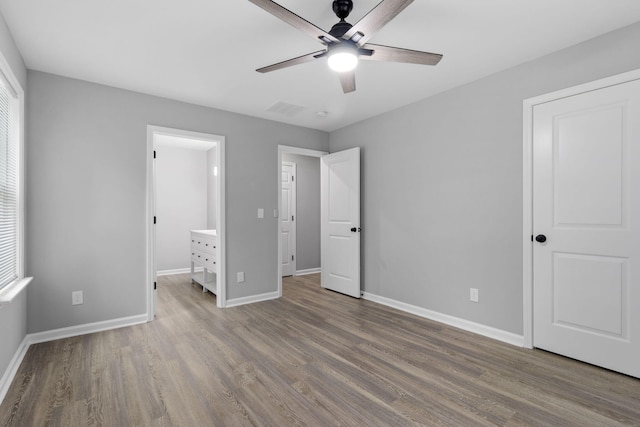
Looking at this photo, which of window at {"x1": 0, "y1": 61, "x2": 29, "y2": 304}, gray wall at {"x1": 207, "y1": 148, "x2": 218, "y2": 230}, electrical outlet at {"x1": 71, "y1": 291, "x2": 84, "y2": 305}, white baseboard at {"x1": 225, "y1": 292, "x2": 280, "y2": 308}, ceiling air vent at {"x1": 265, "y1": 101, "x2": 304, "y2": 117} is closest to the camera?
window at {"x1": 0, "y1": 61, "x2": 29, "y2": 304}

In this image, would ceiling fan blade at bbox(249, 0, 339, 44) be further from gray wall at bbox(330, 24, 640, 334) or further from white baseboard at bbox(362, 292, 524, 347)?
white baseboard at bbox(362, 292, 524, 347)

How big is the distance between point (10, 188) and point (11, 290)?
30.5 inches

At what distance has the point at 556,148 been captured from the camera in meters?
2.52

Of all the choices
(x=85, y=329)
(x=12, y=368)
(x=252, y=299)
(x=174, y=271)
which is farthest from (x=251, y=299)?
(x=174, y=271)

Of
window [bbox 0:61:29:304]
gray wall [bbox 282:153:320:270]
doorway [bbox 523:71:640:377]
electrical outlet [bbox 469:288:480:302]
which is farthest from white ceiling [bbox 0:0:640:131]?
gray wall [bbox 282:153:320:270]

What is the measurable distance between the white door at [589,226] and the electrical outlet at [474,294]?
1.61 ft

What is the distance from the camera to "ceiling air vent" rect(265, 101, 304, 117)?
3.71m

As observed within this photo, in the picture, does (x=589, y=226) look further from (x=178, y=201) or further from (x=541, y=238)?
(x=178, y=201)

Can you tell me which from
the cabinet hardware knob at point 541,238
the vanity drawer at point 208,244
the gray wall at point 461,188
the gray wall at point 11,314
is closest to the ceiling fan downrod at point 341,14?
the gray wall at point 461,188

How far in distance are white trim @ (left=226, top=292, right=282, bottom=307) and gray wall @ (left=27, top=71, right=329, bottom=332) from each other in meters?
1.00

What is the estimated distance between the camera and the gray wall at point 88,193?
2854 mm

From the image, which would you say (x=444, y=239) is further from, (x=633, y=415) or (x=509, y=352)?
(x=633, y=415)

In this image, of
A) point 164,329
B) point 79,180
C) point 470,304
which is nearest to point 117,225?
point 79,180

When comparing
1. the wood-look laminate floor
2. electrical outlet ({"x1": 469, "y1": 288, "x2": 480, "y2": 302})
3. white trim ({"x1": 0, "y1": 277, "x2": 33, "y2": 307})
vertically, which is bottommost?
the wood-look laminate floor
